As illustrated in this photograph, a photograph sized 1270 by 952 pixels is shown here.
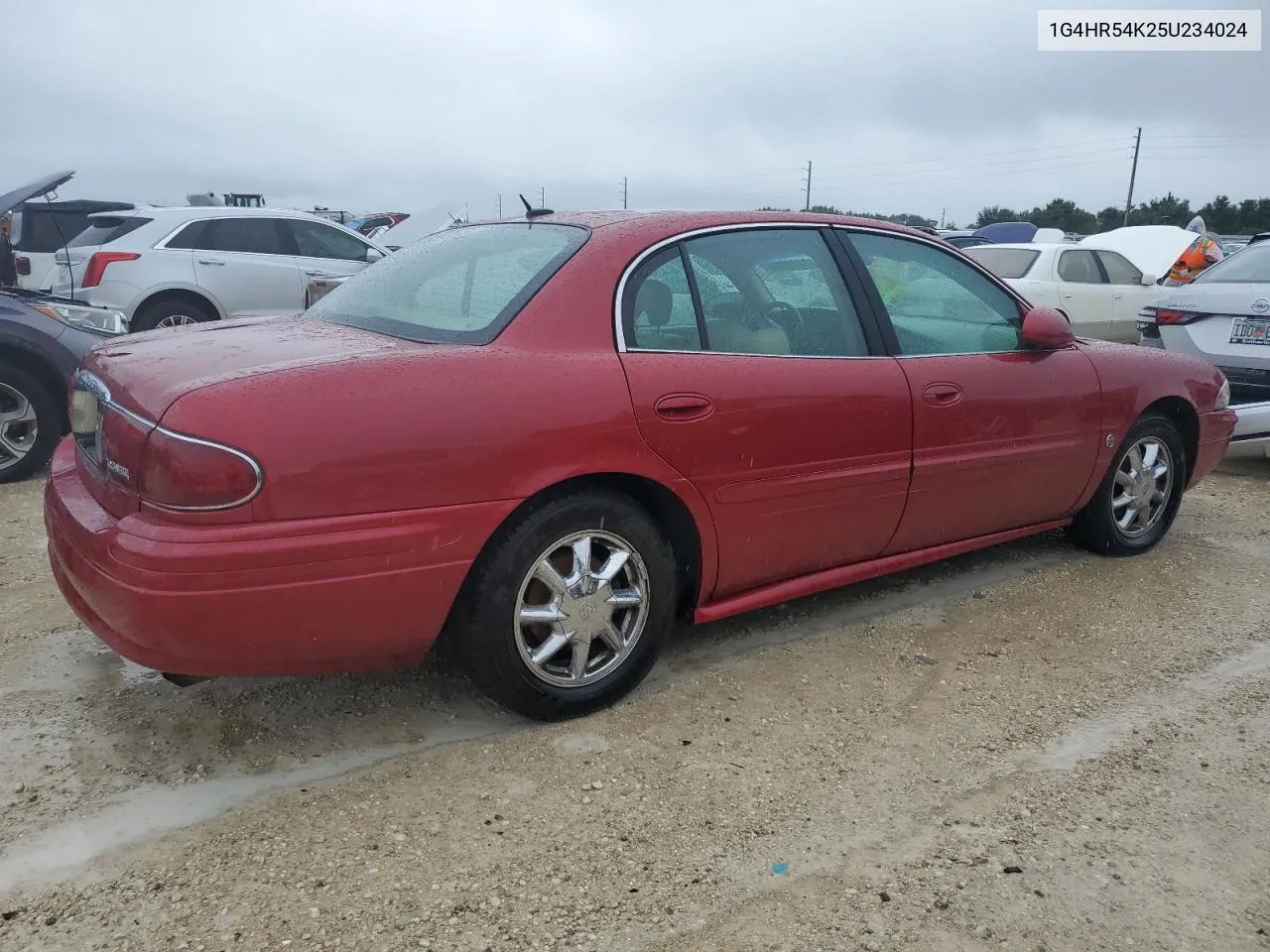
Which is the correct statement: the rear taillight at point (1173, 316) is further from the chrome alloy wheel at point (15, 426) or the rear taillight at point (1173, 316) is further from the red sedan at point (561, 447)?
the chrome alloy wheel at point (15, 426)

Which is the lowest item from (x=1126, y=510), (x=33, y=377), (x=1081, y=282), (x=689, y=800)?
(x=689, y=800)

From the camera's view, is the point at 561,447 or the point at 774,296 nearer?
the point at 561,447

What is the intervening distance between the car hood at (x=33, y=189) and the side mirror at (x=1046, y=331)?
20.1 feet

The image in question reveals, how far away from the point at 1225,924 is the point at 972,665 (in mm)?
1305

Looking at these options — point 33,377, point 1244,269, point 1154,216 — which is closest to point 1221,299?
point 1244,269

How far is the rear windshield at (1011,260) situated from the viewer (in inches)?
425

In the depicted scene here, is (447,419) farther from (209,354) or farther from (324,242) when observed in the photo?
(324,242)

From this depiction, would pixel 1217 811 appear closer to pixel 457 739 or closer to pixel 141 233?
pixel 457 739

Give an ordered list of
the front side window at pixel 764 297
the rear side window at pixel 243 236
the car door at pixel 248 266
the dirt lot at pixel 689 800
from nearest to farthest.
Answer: the dirt lot at pixel 689 800
the front side window at pixel 764 297
the car door at pixel 248 266
the rear side window at pixel 243 236

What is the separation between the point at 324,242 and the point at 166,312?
1.70 m

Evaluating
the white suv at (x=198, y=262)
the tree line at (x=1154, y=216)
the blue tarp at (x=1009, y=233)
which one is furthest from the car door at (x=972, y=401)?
the tree line at (x=1154, y=216)

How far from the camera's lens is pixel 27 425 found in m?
5.88

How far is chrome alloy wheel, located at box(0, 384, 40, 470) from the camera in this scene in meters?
5.78

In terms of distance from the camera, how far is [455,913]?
2.12 m
